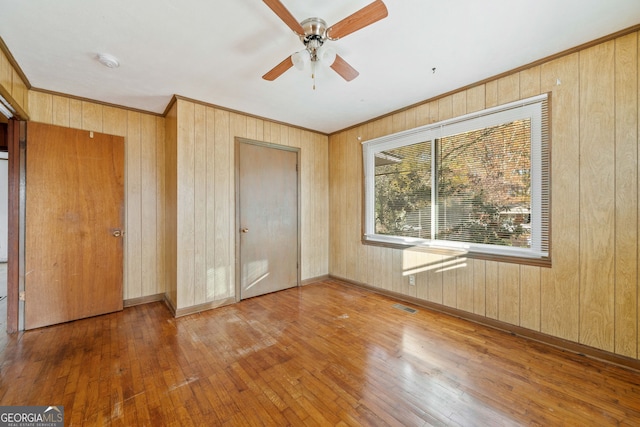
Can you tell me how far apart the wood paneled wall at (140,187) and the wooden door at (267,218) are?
1148mm

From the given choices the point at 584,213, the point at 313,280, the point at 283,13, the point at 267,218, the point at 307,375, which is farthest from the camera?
the point at 313,280

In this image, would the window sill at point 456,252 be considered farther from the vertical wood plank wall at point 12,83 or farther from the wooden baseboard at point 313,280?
the vertical wood plank wall at point 12,83

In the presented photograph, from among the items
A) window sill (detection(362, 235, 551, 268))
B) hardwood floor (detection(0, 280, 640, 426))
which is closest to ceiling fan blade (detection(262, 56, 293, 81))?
hardwood floor (detection(0, 280, 640, 426))

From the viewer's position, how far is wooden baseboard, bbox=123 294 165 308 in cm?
328

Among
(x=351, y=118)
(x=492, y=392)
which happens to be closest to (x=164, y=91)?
(x=351, y=118)

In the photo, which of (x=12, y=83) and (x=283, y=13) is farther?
(x=12, y=83)

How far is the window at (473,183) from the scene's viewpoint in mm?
2387

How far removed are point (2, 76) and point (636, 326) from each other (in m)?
5.48

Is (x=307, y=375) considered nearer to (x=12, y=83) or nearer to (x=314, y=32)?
(x=314, y=32)

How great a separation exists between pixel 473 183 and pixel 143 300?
4429mm

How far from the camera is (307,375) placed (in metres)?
1.93

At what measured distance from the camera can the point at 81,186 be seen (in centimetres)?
294

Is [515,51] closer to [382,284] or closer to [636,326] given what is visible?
[636,326]

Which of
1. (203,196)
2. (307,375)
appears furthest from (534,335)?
(203,196)
